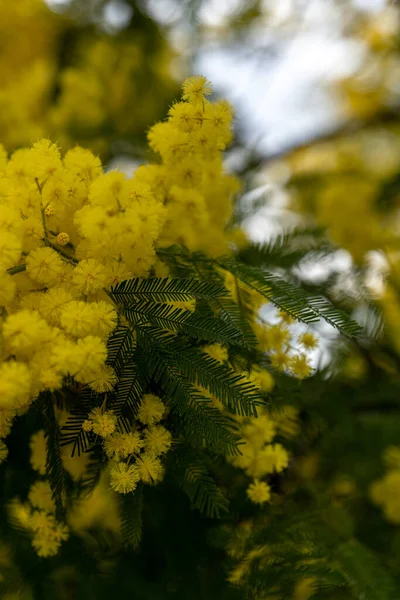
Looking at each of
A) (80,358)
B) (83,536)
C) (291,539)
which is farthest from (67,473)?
(291,539)

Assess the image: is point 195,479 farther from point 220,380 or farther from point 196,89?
point 196,89

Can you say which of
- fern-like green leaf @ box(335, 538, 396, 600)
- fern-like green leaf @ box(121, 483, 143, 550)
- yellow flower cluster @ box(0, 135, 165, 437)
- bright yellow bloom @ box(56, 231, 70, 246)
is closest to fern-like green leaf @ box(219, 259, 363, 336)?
yellow flower cluster @ box(0, 135, 165, 437)

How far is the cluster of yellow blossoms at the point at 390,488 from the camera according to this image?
187 centimetres

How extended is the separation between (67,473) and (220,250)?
63cm

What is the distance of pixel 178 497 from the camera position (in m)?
1.27

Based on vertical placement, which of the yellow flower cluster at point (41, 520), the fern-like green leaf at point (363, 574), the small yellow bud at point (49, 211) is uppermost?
the small yellow bud at point (49, 211)

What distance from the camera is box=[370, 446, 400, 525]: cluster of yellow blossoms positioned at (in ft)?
6.14

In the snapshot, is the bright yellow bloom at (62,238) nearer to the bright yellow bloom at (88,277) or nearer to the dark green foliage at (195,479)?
the bright yellow bloom at (88,277)

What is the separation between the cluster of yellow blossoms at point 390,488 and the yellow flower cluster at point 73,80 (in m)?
1.38

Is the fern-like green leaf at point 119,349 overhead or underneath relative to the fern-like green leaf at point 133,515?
overhead

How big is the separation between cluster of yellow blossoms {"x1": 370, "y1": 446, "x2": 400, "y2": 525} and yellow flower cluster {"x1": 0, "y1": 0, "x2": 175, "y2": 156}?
4.52 feet

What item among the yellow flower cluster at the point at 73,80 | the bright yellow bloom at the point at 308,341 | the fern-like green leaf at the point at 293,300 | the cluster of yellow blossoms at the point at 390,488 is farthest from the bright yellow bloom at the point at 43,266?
the cluster of yellow blossoms at the point at 390,488

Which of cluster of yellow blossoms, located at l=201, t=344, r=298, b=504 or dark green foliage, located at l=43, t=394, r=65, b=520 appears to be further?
cluster of yellow blossoms, located at l=201, t=344, r=298, b=504

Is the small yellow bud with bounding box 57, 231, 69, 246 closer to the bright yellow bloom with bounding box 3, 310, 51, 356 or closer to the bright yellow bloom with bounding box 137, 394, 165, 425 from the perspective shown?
the bright yellow bloom with bounding box 3, 310, 51, 356
